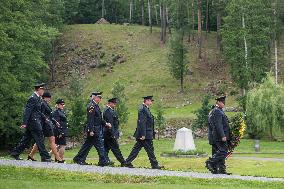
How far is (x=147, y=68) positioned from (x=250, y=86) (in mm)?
19638

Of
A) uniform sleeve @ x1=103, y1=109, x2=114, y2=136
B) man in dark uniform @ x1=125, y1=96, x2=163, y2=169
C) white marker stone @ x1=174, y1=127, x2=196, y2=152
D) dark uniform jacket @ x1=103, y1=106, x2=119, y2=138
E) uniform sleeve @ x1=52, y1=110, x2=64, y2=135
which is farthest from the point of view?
white marker stone @ x1=174, y1=127, x2=196, y2=152

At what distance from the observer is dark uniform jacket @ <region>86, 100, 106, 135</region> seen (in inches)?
712

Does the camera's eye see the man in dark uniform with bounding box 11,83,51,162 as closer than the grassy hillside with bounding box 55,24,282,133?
Yes

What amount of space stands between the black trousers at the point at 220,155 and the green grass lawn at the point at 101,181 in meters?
2.30

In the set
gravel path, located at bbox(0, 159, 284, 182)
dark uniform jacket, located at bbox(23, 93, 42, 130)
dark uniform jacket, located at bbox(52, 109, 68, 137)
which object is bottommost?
gravel path, located at bbox(0, 159, 284, 182)

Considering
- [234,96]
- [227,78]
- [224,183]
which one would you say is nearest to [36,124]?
[224,183]

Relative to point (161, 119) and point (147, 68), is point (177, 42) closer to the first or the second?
point (147, 68)

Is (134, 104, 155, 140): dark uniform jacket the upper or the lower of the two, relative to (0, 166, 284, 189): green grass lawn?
upper

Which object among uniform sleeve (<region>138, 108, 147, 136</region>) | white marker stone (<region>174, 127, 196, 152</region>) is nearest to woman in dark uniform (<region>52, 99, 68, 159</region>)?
uniform sleeve (<region>138, 108, 147, 136</region>)

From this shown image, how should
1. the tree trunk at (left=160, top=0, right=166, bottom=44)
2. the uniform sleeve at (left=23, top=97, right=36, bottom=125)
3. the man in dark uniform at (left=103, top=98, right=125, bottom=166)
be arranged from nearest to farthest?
the uniform sleeve at (left=23, top=97, right=36, bottom=125) → the man in dark uniform at (left=103, top=98, right=125, bottom=166) → the tree trunk at (left=160, top=0, right=166, bottom=44)

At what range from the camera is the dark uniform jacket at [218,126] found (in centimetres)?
1720

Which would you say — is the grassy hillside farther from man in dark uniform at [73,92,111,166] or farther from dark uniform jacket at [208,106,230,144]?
dark uniform jacket at [208,106,230,144]

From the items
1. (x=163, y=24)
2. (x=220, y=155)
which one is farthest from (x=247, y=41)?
(x=220, y=155)

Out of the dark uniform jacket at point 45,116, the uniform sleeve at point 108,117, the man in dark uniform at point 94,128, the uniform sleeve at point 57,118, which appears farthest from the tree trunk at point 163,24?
the dark uniform jacket at point 45,116
